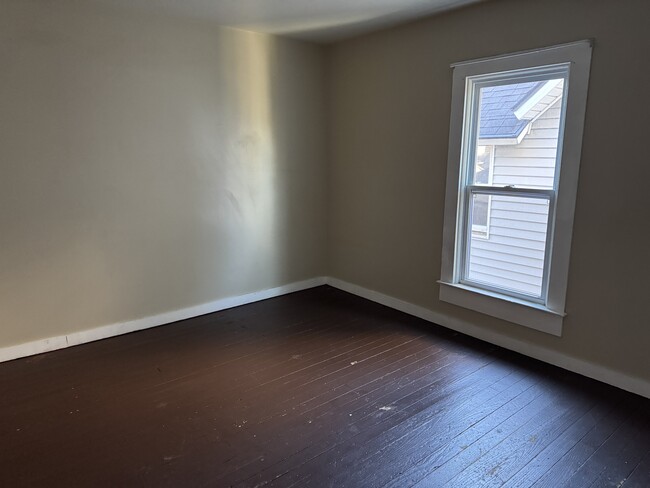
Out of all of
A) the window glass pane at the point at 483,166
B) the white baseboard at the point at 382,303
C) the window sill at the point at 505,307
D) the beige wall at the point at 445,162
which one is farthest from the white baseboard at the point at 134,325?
the window glass pane at the point at 483,166

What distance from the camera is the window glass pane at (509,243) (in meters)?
3.07

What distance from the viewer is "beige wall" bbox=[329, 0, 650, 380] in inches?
102

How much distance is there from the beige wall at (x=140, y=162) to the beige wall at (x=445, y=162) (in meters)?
0.55

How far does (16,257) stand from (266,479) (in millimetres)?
2364

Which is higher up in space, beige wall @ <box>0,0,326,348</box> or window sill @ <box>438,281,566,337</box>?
beige wall @ <box>0,0,326,348</box>

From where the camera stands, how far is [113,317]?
139 inches

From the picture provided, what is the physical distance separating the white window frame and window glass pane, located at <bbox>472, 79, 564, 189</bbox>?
8 centimetres

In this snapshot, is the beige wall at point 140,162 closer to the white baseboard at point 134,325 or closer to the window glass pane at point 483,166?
the white baseboard at point 134,325

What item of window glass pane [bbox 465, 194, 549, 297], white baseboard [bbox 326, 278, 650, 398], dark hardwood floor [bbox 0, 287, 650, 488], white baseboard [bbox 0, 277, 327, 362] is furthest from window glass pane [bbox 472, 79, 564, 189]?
white baseboard [bbox 0, 277, 327, 362]

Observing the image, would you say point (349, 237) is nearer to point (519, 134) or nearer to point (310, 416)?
point (519, 134)

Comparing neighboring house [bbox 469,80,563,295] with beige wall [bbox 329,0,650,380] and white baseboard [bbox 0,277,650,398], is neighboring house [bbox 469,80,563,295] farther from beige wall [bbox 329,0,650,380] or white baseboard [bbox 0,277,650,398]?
white baseboard [bbox 0,277,650,398]

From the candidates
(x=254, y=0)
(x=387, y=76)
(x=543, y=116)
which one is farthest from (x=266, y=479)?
(x=387, y=76)

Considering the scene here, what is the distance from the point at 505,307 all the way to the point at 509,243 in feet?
1.53

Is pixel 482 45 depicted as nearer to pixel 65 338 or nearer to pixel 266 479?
pixel 266 479
